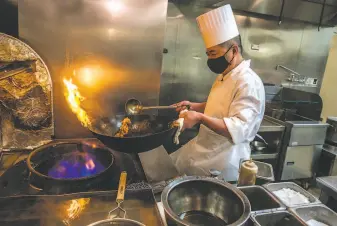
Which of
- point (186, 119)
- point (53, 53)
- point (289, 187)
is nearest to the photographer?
point (289, 187)

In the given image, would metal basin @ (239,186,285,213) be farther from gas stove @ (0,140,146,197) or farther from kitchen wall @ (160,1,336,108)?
kitchen wall @ (160,1,336,108)

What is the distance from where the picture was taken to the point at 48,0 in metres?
1.65

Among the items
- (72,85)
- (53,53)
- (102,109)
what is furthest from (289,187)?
(53,53)

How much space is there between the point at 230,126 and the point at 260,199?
1.54 ft

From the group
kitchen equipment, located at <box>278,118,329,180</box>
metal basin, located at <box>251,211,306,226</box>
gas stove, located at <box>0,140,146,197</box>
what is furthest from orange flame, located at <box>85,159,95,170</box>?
kitchen equipment, located at <box>278,118,329,180</box>

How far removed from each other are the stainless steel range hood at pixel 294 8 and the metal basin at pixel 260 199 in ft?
7.98

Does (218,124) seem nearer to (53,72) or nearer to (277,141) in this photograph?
(53,72)

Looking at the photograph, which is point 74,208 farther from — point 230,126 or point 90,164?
point 230,126

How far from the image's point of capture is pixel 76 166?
1.50 meters

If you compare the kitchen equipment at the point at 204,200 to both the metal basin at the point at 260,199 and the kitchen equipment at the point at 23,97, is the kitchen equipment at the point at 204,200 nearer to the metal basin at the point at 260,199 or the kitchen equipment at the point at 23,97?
the metal basin at the point at 260,199

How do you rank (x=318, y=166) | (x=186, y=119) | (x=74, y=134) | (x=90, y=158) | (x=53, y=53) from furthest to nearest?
(x=318, y=166)
(x=74, y=134)
(x=53, y=53)
(x=90, y=158)
(x=186, y=119)

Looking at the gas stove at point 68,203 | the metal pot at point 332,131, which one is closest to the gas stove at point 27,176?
the gas stove at point 68,203

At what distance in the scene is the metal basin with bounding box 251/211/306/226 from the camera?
0.92 meters

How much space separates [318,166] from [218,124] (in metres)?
2.61
